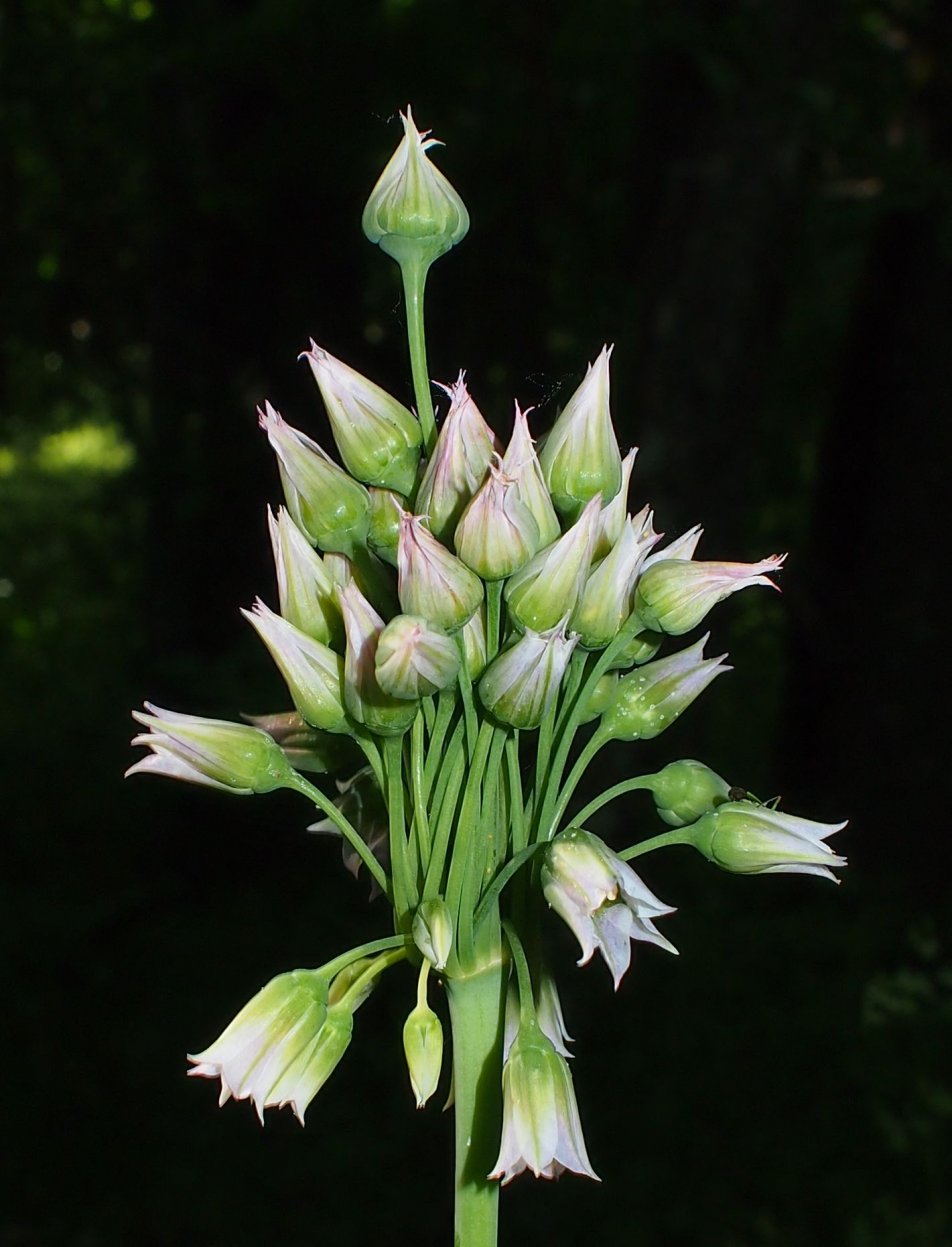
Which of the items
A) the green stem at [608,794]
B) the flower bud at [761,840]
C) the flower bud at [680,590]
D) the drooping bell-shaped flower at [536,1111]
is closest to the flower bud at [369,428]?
the flower bud at [680,590]

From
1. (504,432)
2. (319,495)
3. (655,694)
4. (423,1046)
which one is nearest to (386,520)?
(319,495)

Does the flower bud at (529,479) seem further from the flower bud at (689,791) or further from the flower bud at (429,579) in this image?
the flower bud at (689,791)

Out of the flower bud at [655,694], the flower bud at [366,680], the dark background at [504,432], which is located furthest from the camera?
the dark background at [504,432]

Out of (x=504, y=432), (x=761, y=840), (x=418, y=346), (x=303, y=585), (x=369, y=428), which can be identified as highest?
(x=504, y=432)

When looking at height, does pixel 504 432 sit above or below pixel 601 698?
above

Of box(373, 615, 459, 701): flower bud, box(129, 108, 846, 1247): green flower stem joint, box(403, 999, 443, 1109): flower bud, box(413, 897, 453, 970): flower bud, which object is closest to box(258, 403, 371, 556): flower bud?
box(129, 108, 846, 1247): green flower stem joint

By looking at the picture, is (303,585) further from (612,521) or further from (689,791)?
(689,791)
